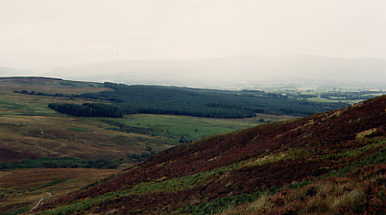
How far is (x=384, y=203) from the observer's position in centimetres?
1304

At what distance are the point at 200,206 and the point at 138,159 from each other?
114664mm

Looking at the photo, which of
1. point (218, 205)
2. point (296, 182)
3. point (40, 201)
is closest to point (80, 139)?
point (40, 201)

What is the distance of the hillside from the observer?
1560 cm

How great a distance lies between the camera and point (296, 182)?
2169 cm

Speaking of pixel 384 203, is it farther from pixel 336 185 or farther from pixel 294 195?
pixel 294 195

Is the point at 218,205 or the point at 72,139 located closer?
the point at 218,205

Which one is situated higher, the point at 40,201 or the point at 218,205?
the point at 218,205

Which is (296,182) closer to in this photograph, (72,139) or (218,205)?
(218,205)

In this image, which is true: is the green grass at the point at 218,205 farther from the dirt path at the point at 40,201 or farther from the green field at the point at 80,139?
the green field at the point at 80,139

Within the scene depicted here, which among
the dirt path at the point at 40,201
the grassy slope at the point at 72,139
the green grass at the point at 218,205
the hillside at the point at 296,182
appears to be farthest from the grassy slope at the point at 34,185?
the green grass at the point at 218,205

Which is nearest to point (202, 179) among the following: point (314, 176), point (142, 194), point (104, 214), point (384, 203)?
point (142, 194)

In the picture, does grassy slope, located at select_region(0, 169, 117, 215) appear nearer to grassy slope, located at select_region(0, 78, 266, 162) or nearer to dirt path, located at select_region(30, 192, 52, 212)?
dirt path, located at select_region(30, 192, 52, 212)

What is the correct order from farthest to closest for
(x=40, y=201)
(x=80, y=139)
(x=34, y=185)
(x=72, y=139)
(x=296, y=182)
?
1. (x=80, y=139)
2. (x=72, y=139)
3. (x=34, y=185)
4. (x=40, y=201)
5. (x=296, y=182)

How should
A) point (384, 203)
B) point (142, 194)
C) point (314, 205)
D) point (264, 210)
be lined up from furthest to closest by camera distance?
point (142, 194) < point (264, 210) < point (314, 205) < point (384, 203)
